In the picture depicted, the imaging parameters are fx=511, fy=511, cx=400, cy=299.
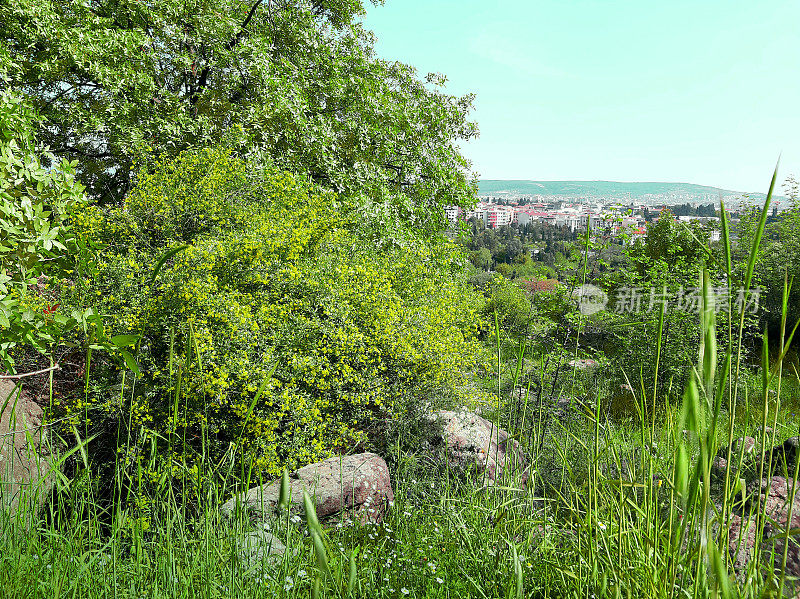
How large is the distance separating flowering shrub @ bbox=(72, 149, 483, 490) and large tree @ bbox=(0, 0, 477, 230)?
1.30 metres

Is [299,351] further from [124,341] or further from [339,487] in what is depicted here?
[124,341]

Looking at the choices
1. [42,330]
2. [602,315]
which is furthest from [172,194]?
[602,315]

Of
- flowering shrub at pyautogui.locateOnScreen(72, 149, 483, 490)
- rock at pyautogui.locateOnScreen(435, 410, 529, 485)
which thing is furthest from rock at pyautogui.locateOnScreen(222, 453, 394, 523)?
rock at pyautogui.locateOnScreen(435, 410, 529, 485)

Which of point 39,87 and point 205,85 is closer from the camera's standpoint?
point 39,87

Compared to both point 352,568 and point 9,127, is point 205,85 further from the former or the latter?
point 352,568

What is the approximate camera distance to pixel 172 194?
17.0 ft

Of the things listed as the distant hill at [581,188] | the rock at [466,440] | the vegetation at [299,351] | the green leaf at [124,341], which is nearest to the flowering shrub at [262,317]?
the vegetation at [299,351]

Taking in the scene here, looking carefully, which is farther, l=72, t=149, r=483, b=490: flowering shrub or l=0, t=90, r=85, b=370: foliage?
l=72, t=149, r=483, b=490: flowering shrub

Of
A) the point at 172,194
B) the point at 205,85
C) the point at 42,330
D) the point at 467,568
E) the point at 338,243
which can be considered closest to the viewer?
the point at 467,568

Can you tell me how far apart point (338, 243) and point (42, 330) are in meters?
3.49

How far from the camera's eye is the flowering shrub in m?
4.27

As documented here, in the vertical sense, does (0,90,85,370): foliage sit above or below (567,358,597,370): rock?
above

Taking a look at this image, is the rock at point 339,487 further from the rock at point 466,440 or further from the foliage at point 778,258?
the foliage at point 778,258

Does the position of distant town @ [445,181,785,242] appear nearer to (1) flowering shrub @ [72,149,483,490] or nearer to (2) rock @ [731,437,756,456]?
(1) flowering shrub @ [72,149,483,490]
